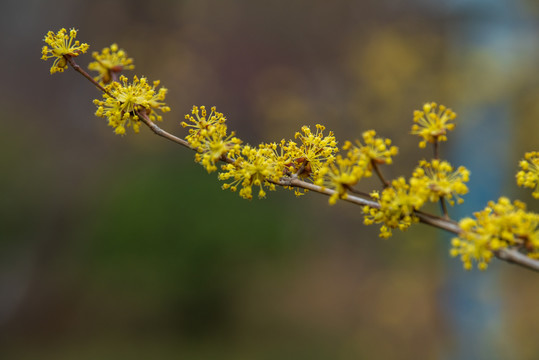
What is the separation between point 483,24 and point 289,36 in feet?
11.0

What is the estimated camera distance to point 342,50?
858cm

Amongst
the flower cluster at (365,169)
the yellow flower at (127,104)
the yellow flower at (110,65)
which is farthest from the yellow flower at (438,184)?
the yellow flower at (110,65)

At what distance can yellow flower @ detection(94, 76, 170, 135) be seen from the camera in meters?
1.55

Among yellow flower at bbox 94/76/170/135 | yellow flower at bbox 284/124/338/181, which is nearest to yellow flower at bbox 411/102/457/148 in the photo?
yellow flower at bbox 284/124/338/181

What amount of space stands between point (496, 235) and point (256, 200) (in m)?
6.18

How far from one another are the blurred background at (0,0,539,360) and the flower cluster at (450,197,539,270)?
5.02 meters

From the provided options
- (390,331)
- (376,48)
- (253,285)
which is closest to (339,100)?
(376,48)

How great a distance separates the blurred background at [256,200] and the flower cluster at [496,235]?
502cm

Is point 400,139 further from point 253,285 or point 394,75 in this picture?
point 253,285

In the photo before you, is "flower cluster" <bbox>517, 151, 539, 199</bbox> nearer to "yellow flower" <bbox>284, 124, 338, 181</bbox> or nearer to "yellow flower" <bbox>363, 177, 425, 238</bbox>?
"yellow flower" <bbox>363, 177, 425, 238</bbox>

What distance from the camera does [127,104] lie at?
1.57m

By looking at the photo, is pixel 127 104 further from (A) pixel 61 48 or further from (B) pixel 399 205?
(B) pixel 399 205

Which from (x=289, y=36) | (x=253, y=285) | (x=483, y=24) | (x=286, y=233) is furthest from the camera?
(x=289, y=36)

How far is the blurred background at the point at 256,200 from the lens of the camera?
6.71m
